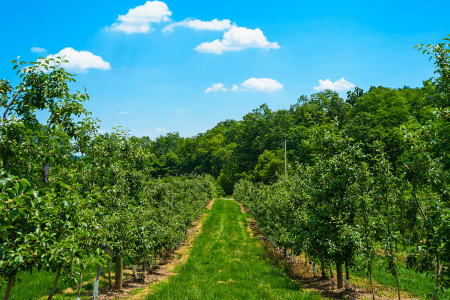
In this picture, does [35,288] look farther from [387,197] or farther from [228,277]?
[387,197]

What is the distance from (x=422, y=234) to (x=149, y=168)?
902cm

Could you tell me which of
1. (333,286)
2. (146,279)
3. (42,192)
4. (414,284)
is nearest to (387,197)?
(333,286)

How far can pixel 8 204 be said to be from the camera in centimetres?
303

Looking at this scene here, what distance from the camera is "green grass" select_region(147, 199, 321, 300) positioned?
929cm

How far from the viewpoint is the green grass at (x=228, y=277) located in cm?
929

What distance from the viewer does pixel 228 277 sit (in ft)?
38.7

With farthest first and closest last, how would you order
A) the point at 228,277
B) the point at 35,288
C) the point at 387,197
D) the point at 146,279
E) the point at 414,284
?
the point at 146,279
the point at 228,277
the point at 414,284
the point at 35,288
the point at 387,197

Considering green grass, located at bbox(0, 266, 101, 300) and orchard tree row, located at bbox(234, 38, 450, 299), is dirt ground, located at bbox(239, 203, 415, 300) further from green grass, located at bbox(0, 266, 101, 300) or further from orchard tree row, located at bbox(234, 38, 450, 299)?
green grass, located at bbox(0, 266, 101, 300)

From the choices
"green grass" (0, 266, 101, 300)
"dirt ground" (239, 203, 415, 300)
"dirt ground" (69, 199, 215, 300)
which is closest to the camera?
"green grass" (0, 266, 101, 300)

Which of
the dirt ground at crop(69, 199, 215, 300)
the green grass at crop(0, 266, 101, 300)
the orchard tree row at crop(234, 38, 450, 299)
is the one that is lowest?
the dirt ground at crop(69, 199, 215, 300)

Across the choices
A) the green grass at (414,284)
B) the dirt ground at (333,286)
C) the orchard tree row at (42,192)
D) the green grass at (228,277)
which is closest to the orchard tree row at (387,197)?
the dirt ground at (333,286)

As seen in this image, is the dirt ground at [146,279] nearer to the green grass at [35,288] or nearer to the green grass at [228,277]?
the green grass at [228,277]

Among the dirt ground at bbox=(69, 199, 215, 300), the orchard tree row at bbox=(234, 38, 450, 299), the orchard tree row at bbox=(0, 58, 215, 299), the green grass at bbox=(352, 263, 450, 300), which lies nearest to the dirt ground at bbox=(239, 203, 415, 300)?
the green grass at bbox=(352, 263, 450, 300)

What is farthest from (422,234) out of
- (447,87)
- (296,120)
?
(296,120)
